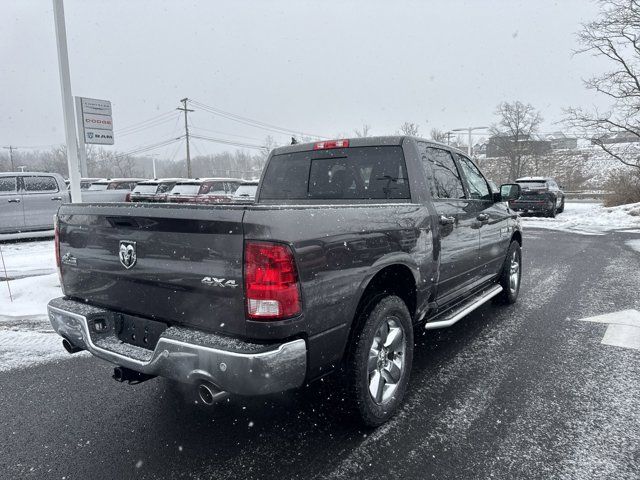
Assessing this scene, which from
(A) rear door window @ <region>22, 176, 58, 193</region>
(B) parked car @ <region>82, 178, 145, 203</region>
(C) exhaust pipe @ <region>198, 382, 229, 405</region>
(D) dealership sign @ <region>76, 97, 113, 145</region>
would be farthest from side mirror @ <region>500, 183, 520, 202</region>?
(B) parked car @ <region>82, 178, 145, 203</region>

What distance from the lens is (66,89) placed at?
6.57 m

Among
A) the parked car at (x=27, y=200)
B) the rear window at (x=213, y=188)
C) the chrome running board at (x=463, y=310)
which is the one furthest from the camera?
the rear window at (x=213, y=188)

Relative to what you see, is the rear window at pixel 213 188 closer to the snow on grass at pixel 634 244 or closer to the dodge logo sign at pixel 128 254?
the snow on grass at pixel 634 244

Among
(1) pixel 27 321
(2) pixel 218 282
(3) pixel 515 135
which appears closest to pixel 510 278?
(2) pixel 218 282

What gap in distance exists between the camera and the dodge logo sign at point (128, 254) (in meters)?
2.53

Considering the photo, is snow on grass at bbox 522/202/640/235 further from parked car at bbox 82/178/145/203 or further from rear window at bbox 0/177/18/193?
rear window at bbox 0/177/18/193


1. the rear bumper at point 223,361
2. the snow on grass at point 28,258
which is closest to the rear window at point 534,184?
the snow on grass at point 28,258

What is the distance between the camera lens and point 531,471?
94.0 inches

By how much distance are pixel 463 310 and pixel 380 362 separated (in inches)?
55.3

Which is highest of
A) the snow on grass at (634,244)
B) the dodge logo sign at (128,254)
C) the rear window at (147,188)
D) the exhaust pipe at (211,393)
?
the rear window at (147,188)

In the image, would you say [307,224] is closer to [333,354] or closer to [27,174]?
[333,354]

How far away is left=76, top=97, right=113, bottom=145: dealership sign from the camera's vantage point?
892 cm

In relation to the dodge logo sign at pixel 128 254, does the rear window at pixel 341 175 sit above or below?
above

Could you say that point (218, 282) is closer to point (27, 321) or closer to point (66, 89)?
point (27, 321)
